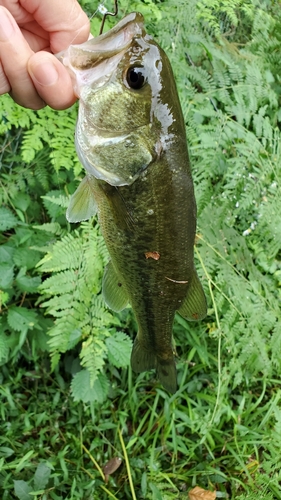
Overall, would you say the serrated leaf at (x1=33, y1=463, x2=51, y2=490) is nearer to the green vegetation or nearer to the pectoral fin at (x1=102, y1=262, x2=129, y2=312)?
the green vegetation

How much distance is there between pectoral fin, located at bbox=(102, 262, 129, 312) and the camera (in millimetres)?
1851

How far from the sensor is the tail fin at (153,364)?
212cm

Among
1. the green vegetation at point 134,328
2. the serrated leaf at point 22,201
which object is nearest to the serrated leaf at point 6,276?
the green vegetation at point 134,328

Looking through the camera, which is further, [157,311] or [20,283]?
[20,283]

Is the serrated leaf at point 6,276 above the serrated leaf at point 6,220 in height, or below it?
below

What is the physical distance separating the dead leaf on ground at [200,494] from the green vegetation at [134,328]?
8cm

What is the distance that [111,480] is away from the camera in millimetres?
2748

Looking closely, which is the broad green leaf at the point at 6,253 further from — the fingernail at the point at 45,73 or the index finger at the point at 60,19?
the fingernail at the point at 45,73

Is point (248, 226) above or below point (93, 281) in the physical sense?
above

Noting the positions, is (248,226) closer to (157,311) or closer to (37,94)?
(157,311)

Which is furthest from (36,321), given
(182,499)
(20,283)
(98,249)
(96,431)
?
Result: (182,499)

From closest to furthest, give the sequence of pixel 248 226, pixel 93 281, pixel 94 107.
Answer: pixel 94 107 < pixel 93 281 < pixel 248 226

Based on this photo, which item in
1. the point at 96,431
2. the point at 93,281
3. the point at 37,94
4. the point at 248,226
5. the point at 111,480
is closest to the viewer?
the point at 37,94

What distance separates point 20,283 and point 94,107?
159 centimetres
